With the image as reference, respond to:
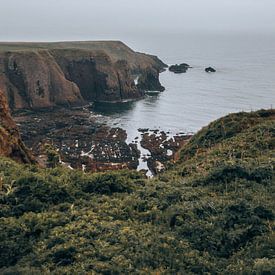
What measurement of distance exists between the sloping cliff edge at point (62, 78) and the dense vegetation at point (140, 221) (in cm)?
6114

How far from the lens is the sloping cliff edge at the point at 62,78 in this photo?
9075 cm

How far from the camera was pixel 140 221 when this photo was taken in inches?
889

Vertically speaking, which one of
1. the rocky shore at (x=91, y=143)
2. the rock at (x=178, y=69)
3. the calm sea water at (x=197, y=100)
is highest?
the rock at (x=178, y=69)

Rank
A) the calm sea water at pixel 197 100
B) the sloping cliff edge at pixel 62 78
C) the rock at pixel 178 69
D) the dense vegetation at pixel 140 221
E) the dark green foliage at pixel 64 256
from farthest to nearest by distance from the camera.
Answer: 1. the rock at pixel 178 69
2. the sloping cliff edge at pixel 62 78
3. the calm sea water at pixel 197 100
4. the dark green foliage at pixel 64 256
5. the dense vegetation at pixel 140 221

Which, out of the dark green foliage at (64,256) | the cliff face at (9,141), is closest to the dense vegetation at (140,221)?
the dark green foliage at (64,256)

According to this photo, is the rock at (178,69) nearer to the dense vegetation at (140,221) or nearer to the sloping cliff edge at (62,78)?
the sloping cliff edge at (62,78)

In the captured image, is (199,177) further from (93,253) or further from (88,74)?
(88,74)

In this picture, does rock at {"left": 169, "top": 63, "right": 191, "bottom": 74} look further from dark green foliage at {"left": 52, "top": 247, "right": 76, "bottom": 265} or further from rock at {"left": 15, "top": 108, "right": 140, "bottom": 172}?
dark green foliage at {"left": 52, "top": 247, "right": 76, "bottom": 265}

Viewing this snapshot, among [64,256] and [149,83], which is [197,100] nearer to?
[149,83]

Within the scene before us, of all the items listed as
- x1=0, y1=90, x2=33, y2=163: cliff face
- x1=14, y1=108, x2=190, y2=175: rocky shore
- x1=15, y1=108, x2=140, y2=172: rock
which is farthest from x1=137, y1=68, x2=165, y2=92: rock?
x1=0, y1=90, x2=33, y2=163: cliff face

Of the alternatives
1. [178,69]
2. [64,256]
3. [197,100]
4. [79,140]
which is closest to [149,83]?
[197,100]

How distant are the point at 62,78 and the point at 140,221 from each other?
77600 mm

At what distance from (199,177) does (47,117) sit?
5606 centimetres

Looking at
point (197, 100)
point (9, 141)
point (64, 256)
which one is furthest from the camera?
point (197, 100)
